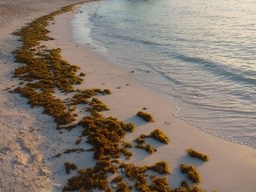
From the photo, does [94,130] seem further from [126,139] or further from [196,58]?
[196,58]

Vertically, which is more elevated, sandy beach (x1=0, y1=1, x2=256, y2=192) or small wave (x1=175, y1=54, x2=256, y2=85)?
small wave (x1=175, y1=54, x2=256, y2=85)

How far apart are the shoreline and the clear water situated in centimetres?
63

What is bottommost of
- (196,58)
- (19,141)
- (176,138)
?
(19,141)

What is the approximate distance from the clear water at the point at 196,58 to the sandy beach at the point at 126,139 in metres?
0.89

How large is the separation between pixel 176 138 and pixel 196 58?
10925 millimetres

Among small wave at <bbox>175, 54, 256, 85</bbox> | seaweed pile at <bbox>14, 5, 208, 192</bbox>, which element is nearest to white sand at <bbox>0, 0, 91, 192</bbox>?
seaweed pile at <bbox>14, 5, 208, 192</bbox>

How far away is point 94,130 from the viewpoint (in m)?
11.8

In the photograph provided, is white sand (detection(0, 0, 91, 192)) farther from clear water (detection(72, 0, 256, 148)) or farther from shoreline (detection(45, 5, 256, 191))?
clear water (detection(72, 0, 256, 148))

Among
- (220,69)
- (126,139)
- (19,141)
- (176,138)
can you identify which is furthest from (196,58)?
(19,141)

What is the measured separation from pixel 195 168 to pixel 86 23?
3016 cm

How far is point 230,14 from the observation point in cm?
4150

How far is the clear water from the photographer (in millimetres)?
13609

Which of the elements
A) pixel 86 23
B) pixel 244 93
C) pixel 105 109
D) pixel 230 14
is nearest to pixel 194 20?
pixel 230 14

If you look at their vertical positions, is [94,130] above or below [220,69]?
below
